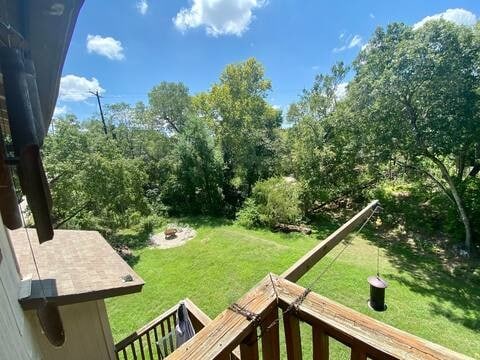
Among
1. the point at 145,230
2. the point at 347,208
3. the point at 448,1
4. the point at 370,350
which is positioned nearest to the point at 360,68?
the point at 448,1

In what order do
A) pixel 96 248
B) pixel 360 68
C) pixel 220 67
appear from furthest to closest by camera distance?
pixel 220 67
pixel 360 68
pixel 96 248

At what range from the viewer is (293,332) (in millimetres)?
1113

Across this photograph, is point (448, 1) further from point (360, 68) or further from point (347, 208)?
point (347, 208)

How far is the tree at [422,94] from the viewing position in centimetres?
740

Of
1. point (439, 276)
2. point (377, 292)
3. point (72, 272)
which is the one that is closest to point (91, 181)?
point (72, 272)

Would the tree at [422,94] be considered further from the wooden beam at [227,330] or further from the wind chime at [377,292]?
the wooden beam at [227,330]

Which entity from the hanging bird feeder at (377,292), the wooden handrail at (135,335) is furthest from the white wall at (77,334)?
the hanging bird feeder at (377,292)

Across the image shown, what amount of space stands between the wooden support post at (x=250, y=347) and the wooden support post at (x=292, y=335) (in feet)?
0.47

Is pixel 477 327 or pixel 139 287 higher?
pixel 139 287

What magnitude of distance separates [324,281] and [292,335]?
716cm


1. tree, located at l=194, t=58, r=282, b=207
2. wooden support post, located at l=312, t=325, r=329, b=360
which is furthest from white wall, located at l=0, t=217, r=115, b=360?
tree, located at l=194, t=58, r=282, b=207

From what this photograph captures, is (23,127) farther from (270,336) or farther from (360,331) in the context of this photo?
(360,331)

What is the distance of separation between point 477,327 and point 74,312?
8.03 m

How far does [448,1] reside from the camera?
8.03 meters
